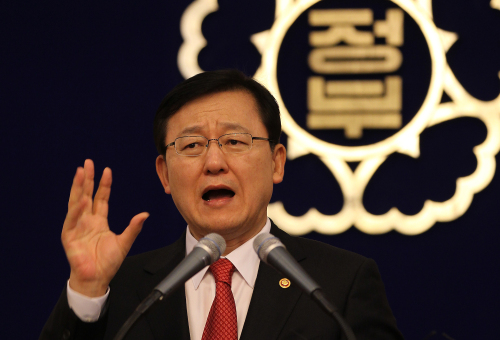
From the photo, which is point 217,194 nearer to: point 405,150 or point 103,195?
point 103,195

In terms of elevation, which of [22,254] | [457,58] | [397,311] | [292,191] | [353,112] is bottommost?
[397,311]

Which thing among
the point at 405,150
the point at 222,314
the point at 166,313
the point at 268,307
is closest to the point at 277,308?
the point at 268,307

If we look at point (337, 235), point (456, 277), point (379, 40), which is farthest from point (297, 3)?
point (456, 277)

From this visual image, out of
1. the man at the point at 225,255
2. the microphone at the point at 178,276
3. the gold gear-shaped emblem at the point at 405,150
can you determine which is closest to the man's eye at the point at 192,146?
the man at the point at 225,255

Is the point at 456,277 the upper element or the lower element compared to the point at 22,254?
lower

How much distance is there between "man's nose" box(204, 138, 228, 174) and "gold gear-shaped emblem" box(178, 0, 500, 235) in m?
1.14

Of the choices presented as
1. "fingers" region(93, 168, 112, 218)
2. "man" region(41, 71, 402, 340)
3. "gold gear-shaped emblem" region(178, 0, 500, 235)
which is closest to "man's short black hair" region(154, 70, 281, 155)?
"man" region(41, 71, 402, 340)

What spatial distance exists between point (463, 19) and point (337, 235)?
1.14 m

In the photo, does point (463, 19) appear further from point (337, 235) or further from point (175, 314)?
point (175, 314)

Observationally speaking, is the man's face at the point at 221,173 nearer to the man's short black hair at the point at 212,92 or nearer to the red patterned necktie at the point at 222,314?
the man's short black hair at the point at 212,92

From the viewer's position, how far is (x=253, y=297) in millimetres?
1450

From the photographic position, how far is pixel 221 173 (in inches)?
58.3

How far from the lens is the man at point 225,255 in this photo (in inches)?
52.6

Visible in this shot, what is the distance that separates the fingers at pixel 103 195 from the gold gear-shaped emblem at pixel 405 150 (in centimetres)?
129
